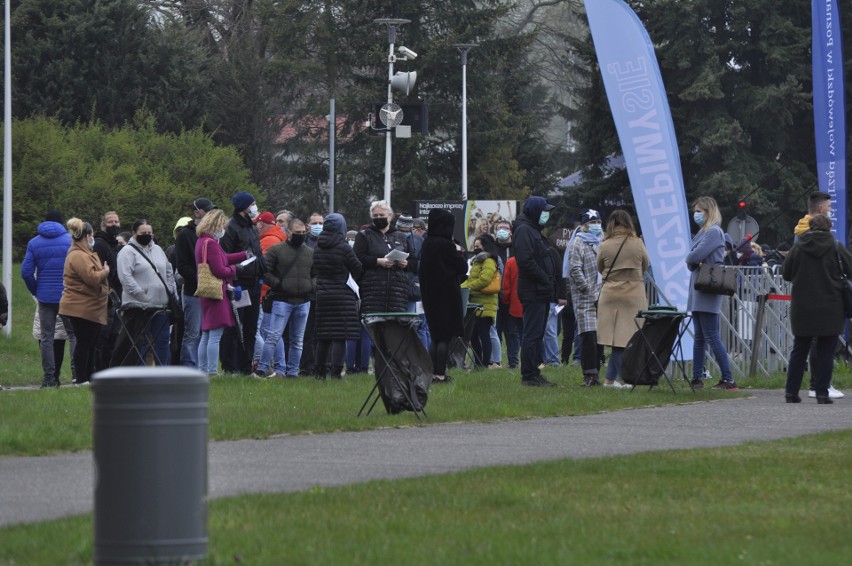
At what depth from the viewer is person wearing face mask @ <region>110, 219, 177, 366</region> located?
54.7 feet

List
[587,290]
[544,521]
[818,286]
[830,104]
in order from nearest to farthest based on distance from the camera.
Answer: [544,521]
[818,286]
[587,290]
[830,104]

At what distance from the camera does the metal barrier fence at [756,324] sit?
18438 mm

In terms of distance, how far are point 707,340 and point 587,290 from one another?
1371 millimetres

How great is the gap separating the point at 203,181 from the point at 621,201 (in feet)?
51.8

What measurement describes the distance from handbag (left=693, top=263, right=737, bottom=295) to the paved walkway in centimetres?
188

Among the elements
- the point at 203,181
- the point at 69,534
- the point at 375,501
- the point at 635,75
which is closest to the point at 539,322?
the point at 635,75

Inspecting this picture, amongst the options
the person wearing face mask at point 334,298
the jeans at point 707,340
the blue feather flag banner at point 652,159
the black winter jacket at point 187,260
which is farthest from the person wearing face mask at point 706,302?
the black winter jacket at point 187,260

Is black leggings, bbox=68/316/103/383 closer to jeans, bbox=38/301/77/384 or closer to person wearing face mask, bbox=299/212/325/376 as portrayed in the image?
jeans, bbox=38/301/77/384

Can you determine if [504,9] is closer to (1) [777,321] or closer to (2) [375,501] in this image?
(1) [777,321]

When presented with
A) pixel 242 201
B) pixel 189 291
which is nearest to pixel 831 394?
pixel 242 201

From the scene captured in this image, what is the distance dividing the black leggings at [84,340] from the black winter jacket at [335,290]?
2.34 meters

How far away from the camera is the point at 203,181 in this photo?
147 feet

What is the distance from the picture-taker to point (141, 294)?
16859 mm

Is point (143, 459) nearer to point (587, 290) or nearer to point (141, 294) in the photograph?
point (141, 294)
